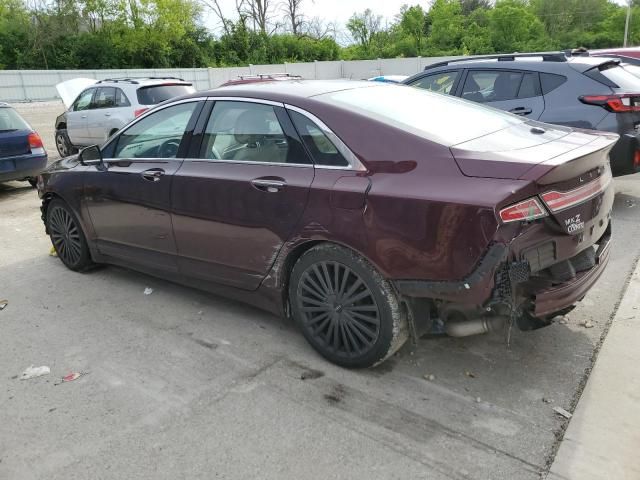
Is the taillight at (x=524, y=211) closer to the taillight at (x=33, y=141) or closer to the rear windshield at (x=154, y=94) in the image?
the taillight at (x=33, y=141)

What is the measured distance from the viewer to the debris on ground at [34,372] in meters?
3.48

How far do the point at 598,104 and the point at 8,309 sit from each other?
19.8 ft

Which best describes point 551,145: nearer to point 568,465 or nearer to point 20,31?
point 568,465

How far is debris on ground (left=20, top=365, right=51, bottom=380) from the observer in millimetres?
3482

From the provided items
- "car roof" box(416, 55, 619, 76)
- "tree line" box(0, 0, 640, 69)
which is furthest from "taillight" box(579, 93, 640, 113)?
"tree line" box(0, 0, 640, 69)

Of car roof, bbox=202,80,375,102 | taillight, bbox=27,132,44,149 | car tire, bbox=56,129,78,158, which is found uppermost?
car roof, bbox=202,80,375,102

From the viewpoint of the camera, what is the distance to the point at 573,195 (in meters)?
2.95

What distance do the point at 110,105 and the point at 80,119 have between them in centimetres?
110

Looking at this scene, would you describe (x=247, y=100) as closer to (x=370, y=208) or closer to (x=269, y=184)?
(x=269, y=184)

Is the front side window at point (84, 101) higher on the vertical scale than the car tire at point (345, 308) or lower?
higher

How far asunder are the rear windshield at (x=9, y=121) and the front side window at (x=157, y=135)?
5.14 m

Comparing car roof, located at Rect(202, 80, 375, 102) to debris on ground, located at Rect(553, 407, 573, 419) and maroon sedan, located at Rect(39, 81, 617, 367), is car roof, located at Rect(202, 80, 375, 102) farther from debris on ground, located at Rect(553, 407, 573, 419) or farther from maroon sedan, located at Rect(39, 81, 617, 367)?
debris on ground, located at Rect(553, 407, 573, 419)

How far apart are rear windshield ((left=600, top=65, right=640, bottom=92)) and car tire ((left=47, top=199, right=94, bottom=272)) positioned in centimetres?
569

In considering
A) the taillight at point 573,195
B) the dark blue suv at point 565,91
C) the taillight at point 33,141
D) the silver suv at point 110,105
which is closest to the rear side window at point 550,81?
the dark blue suv at point 565,91
